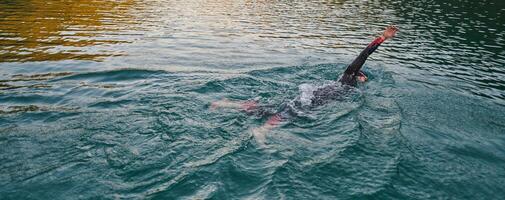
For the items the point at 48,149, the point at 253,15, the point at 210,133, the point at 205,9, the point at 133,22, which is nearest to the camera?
the point at 48,149

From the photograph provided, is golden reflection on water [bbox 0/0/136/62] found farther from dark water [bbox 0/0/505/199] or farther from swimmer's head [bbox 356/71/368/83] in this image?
swimmer's head [bbox 356/71/368/83]

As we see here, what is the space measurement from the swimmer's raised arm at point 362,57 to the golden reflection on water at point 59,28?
552 inches

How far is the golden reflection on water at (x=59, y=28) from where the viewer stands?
21.0m

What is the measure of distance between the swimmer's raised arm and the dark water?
70 cm

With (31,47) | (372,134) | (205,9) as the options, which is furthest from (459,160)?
(205,9)

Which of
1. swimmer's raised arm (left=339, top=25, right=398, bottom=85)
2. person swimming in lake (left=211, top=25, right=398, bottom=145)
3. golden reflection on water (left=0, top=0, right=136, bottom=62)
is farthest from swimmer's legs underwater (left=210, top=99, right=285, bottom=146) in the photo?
golden reflection on water (left=0, top=0, right=136, bottom=62)

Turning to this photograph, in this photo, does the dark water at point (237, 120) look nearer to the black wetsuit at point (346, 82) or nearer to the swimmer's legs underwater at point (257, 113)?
the swimmer's legs underwater at point (257, 113)

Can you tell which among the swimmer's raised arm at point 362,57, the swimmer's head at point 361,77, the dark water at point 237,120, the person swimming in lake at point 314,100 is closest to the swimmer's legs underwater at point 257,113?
the person swimming in lake at point 314,100

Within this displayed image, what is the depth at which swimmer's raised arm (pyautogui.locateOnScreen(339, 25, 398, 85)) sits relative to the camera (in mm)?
12156

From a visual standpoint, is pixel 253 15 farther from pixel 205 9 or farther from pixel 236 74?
pixel 236 74

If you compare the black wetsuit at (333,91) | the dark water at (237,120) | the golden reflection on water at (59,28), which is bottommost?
the golden reflection on water at (59,28)

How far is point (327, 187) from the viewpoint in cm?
782

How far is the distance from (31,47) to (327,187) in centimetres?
2205

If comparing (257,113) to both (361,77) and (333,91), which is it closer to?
(333,91)
